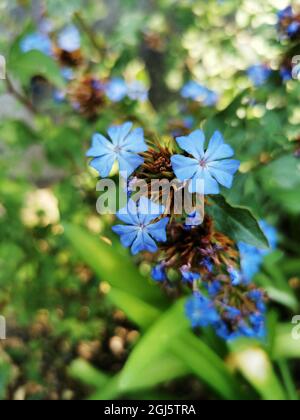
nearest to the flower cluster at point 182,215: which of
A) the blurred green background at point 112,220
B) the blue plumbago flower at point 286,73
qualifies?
the blurred green background at point 112,220

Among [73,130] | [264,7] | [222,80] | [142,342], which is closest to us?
[142,342]

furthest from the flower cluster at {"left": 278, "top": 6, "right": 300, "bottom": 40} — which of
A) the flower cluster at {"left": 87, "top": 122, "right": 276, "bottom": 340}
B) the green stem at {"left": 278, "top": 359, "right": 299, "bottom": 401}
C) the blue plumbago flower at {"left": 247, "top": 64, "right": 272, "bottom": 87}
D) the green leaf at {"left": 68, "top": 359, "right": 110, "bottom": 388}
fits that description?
the green leaf at {"left": 68, "top": 359, "right": 110, "bottom": 388}

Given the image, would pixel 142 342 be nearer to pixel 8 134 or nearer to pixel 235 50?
pixel 8 134

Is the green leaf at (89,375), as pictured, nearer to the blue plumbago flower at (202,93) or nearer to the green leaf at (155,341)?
the green leaf at (155,341)

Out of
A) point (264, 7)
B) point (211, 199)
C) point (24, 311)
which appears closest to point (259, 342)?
point (211, 199)

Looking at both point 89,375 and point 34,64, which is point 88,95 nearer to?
point 34,64

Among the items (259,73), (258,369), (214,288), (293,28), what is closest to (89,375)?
(258,369)
